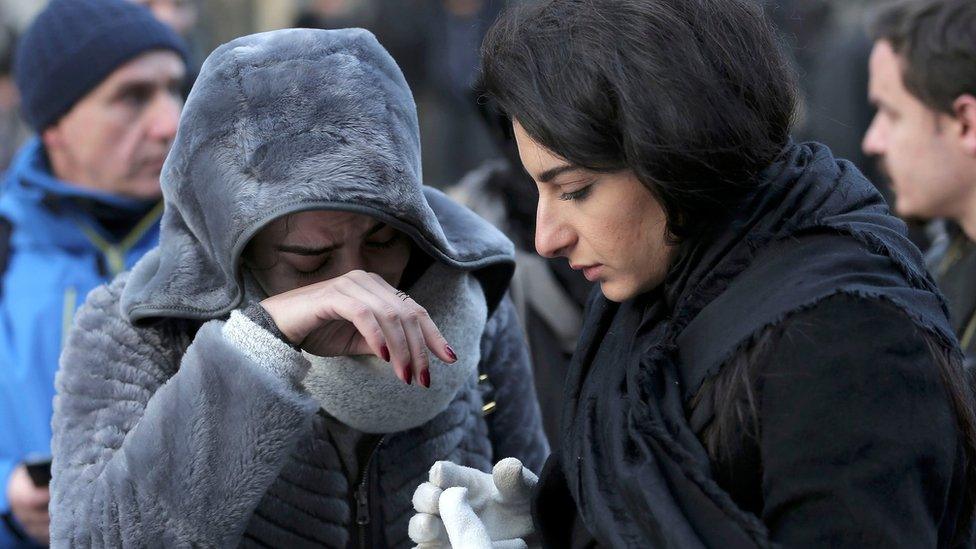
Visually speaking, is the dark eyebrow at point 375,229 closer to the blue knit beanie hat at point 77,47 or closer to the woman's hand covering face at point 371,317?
the woman's hand covering face at point 371,317

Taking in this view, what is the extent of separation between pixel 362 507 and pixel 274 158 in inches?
24.8

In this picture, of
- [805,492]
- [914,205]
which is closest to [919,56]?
[914,205]

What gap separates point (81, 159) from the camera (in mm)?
3164

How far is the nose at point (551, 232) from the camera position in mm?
1582

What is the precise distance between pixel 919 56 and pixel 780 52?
1.46 meters

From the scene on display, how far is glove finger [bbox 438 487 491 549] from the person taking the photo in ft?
5.45

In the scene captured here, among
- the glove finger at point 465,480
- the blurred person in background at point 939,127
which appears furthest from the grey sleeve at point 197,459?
the blurred person in background at point 939,127

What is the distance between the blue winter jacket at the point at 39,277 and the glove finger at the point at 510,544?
1432 millimetres

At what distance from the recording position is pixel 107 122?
3.19 m


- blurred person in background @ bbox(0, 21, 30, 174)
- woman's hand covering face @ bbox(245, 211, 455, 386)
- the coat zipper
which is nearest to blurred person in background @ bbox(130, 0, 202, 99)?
woman's hand covering face @ bbox(245, 211, 455, 386)

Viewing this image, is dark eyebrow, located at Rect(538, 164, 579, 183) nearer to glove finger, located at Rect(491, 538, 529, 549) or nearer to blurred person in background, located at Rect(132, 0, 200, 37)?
glove finger, located at Rect(491, 538, 529, 549)

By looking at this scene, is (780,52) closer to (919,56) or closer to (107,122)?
(919,56)

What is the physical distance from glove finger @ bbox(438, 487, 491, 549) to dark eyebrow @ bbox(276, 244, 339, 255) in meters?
0.45

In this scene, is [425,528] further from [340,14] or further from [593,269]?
[340,14]
